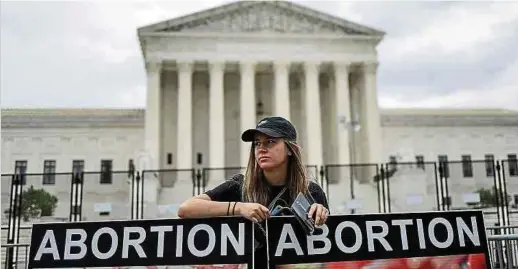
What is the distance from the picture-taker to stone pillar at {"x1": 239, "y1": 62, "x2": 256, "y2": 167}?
50.5m

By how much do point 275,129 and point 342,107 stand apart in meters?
48.4

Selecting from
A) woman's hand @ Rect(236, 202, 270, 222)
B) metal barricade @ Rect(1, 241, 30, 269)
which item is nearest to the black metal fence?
metal barricade @ Rect(1, 241, 30, 269)

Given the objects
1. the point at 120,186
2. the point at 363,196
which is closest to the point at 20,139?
the point at 120,186

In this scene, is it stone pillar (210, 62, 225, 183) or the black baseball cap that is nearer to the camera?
the black baseball cap

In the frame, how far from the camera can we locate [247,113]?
50594mm

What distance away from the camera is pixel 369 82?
52.1m

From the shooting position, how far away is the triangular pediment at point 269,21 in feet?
170

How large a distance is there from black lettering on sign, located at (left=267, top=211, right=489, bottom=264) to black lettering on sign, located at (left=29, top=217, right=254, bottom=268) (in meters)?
0.20

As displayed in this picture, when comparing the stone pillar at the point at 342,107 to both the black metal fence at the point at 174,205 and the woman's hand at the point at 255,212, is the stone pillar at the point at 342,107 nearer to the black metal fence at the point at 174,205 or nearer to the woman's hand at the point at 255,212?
the black metal fence at the point at 174,205

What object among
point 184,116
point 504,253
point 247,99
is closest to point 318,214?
point 504,253

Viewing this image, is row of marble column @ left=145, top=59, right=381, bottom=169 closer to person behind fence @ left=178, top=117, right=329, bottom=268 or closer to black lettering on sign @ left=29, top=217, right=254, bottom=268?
person behind fence @ left=178, top=117, right=329, bottom=268

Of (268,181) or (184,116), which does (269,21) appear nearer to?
(184,116)

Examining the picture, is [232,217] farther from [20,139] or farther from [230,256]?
[20,139]

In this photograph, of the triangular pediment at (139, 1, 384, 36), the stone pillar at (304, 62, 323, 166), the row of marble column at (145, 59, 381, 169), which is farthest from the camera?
the triangular pediment at (139, 1, 384, 36)
